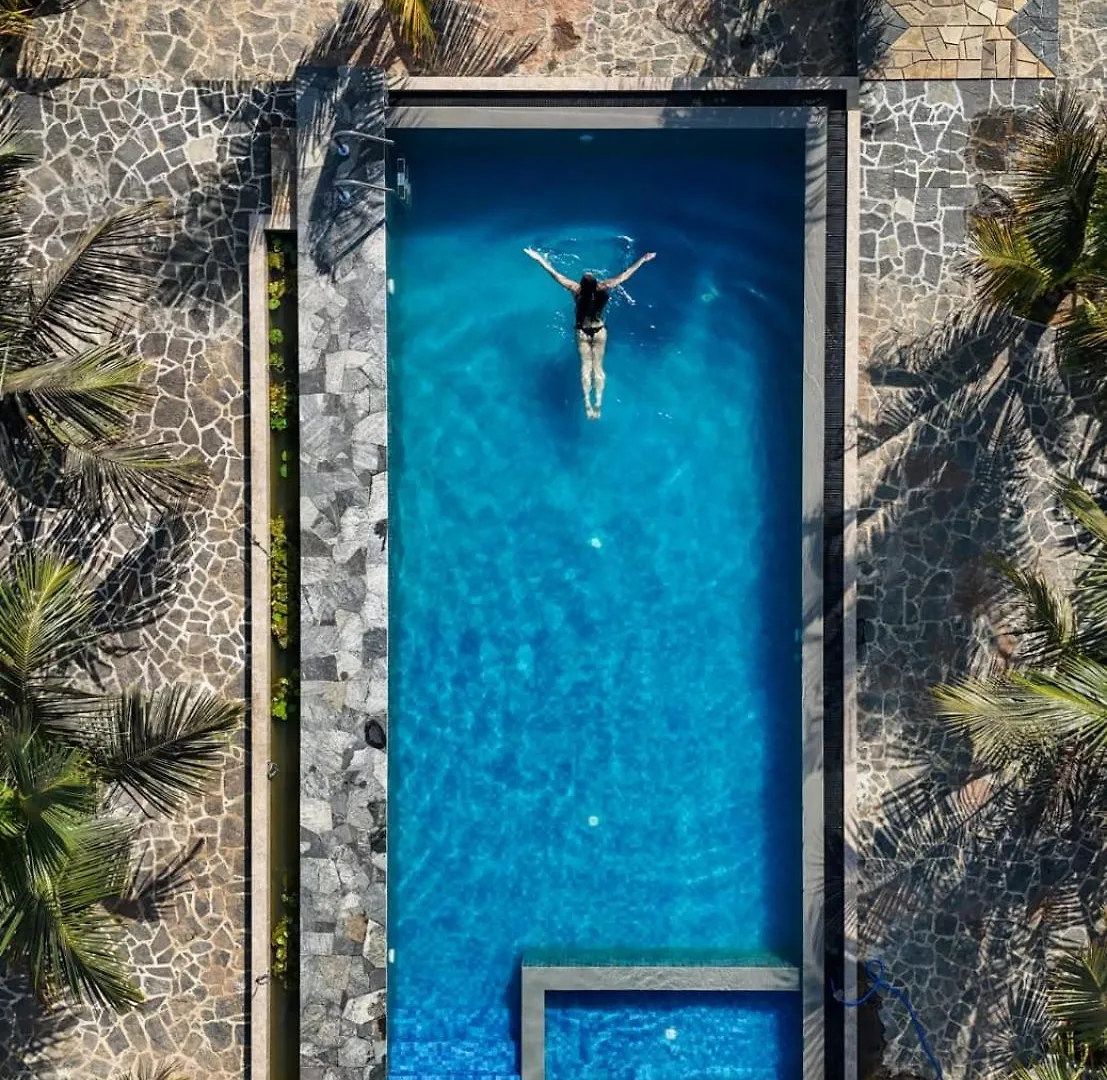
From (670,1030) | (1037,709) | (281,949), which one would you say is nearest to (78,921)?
(281,949)

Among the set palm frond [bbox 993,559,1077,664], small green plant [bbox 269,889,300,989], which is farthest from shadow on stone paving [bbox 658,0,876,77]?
small green plant [bbox 269,889,300,989]

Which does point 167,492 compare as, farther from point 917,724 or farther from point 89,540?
point 917,724

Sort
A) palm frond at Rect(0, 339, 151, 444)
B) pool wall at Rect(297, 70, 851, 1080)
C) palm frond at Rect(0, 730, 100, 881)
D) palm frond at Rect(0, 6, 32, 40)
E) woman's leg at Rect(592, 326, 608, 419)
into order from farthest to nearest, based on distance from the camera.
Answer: woman's leg at Rect(592, 326, 608, 419) → pool wall at Rect(297, 70, 851, 1080) → palm frond at Rect(0, 6, 32, 40) → palm frond at Rect(0, 339, 151, 444) → palm frond at Rect(0, 730, 100, 881)

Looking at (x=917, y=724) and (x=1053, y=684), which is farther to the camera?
(x=917, y=724)

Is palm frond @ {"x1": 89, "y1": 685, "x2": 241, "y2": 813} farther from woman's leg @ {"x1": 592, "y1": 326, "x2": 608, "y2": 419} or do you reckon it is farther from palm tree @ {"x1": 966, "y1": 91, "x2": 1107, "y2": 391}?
palm tree @ {"x1": 966, "y1": 91, "x2": 1107, "y2": 391}

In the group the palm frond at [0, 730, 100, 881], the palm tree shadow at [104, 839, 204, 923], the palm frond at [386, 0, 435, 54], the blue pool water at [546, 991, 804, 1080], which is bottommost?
the blue pool water at [546, 991, 804, 1080]

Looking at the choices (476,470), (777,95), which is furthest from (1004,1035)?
(777,95)

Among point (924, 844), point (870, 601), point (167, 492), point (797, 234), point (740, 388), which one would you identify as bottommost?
point (924, 844)
